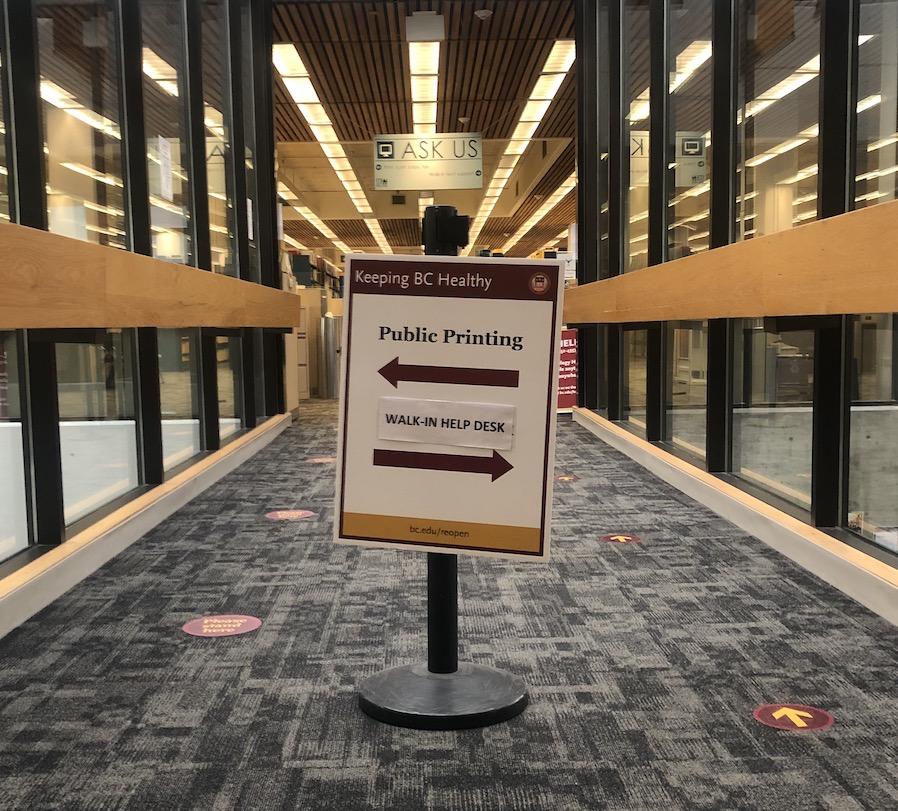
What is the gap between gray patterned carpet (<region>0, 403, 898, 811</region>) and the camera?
1941mm

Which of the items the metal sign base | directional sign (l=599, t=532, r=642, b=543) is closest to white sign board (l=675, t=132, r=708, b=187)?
directional sign (l=599, t=532, r=642, b=543)

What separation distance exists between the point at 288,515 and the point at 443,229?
265 centimetres

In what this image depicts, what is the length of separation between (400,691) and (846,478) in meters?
2.11

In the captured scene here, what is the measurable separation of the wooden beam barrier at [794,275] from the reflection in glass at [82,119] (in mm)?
2673

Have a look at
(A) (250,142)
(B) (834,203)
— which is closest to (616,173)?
(A) (250,142)

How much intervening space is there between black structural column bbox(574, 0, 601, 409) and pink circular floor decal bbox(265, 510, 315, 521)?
461cm

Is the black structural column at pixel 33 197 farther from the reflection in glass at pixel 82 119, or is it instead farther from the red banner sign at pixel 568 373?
the red banner sign at pixel 568 373

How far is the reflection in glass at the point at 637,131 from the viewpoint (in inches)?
273

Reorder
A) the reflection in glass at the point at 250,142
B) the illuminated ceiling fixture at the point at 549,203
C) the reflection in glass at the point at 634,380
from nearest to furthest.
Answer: the reflection in glass at the point at 634,380, the reflection in glass at the point at 250,142, the illuminated ceiling fixture at the point at 549,203

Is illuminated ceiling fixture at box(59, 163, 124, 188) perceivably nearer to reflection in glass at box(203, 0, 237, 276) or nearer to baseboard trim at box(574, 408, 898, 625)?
reflection in glass at box(203, 0, 237, 276)

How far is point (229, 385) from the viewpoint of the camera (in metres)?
7.30

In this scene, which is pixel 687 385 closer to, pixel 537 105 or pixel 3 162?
pixel 3 162

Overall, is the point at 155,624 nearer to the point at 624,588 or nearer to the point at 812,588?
the point at 624,588

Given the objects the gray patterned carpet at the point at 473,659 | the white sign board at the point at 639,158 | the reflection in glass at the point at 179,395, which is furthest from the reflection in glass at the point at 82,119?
the white sign board at the point at 639,158
